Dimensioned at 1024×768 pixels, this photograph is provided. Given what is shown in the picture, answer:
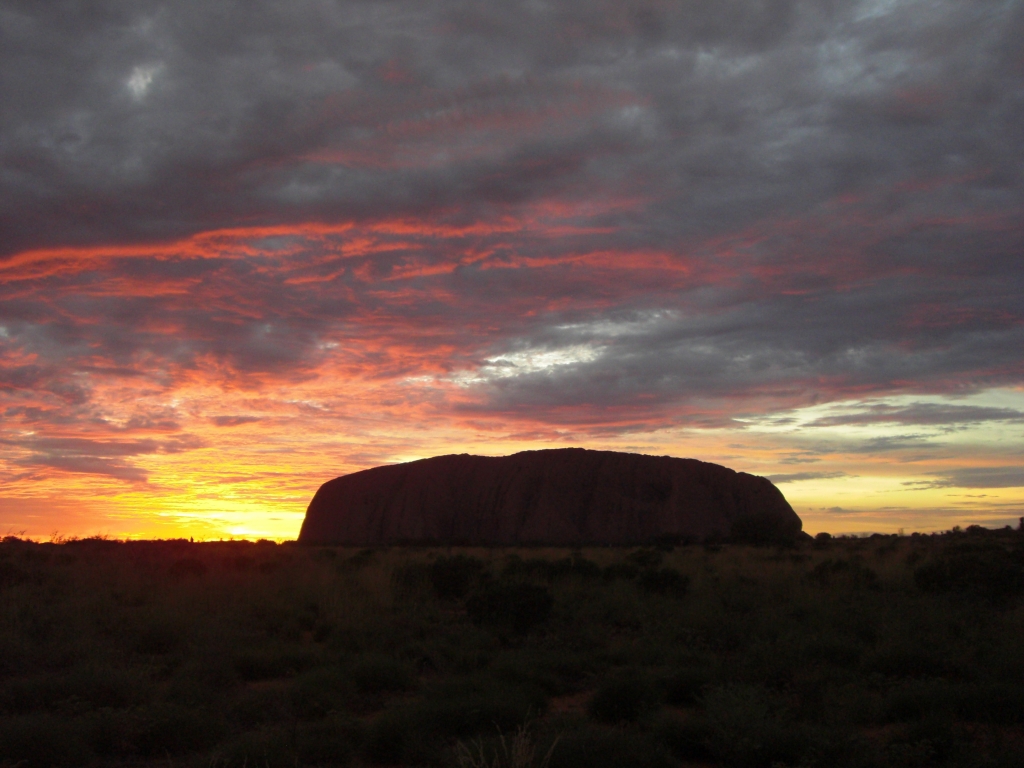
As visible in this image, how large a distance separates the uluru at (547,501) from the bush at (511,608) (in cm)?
4400

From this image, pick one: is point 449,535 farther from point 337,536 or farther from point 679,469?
point 679,469

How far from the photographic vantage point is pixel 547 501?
61.1 m

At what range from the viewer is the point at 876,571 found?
54.0 ft

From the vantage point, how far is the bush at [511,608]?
11.3 metres

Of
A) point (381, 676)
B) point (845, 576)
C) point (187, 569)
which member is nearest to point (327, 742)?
point (381, 676)

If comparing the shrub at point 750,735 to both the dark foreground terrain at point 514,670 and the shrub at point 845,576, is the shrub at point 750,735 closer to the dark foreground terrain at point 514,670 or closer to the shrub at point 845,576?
the dark foreground terrain at point 514,670

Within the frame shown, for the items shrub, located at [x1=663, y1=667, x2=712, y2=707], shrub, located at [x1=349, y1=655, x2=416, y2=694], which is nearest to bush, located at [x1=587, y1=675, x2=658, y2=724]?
shrub, located at [x1=663, y1=667, x2=712, y2=707]

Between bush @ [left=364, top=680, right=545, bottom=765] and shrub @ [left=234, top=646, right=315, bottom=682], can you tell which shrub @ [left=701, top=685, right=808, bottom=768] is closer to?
bush @ [left=364, top=680, right=545, bottom=765]

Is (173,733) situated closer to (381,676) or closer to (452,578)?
(381,676)

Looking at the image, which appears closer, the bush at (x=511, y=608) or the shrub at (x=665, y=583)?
the bush at (x=511, y=608)

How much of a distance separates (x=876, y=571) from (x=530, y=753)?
13.6 metres

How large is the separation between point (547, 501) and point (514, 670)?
53074 mm

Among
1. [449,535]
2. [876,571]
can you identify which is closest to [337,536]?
[449,535]

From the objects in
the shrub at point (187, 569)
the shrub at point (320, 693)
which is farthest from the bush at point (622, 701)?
the shrub at point (187, 569)
